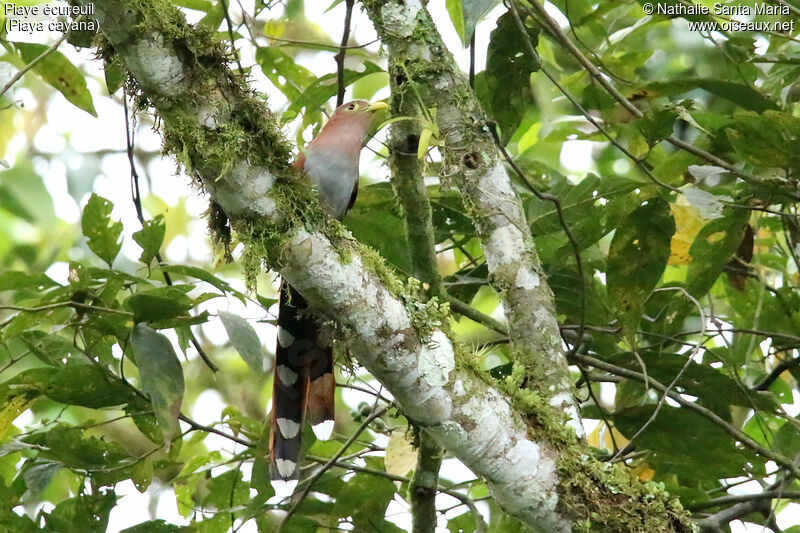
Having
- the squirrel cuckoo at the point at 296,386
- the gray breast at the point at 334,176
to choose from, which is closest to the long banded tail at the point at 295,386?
the squirrel cuckoo at the point at 296,386

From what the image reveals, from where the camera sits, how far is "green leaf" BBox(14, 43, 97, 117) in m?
2.72

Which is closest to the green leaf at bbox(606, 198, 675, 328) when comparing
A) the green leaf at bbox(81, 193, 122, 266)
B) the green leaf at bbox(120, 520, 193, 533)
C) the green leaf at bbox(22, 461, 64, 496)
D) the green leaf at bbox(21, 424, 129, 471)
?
the green leaf at bbox(81, 193, 122, 266)

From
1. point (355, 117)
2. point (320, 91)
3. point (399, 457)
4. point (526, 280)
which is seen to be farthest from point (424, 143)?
point (355, 117)

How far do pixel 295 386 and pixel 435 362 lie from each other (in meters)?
1.02

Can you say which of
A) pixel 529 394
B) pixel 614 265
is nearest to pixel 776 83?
pixel 614 265

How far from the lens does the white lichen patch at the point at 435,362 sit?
Answer: 1954 mm

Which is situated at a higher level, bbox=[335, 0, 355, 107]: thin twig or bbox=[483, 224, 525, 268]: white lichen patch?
bbox=[335, 0, 355, 107]: thin twig

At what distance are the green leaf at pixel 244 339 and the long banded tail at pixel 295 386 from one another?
443 millimetres

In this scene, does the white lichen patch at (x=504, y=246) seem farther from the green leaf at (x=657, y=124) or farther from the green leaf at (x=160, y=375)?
the green leaf at (x=160, y=375)

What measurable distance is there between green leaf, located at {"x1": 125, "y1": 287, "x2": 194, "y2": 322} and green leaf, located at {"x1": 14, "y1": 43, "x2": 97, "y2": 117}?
79 cm

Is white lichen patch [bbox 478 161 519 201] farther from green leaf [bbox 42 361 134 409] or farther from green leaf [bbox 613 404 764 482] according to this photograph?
green leaf [bbox 42 361 134 409]

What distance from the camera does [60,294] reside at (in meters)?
2.38

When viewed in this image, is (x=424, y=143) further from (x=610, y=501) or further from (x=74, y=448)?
(x=74, y=448)

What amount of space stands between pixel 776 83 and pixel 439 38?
1.16 meters
